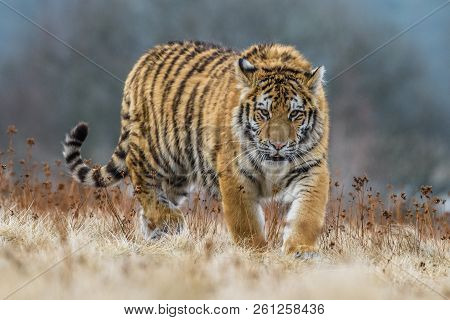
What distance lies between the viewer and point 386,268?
4.88m

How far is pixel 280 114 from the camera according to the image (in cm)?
527

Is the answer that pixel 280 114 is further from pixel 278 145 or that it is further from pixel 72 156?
pixel 72 156

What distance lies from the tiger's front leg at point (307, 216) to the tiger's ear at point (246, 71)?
0.82 m

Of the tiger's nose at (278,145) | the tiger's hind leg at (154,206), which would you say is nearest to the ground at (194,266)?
the tiger's hind leg at (154,206)

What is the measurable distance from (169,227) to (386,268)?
2004 millimetres

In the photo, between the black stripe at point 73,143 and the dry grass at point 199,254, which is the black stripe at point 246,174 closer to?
the dry grass at point 199,254

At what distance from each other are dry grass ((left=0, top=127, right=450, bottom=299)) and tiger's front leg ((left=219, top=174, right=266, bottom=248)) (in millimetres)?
114

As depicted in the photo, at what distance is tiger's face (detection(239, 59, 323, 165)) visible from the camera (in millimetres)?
5215

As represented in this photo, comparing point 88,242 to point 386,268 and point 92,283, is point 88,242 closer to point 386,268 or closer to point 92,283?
point 92,283

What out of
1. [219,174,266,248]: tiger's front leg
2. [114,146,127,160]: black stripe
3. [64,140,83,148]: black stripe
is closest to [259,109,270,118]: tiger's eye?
[219,174,266,248]: tiger's front leg

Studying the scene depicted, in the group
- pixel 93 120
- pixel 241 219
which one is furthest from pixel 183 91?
pixel 93 120

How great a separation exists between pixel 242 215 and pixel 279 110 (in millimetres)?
787

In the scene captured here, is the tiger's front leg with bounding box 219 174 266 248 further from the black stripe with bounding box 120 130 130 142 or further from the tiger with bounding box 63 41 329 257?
the black stripe with bounding box 120 130 130 142

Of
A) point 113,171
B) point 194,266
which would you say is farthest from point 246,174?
point 113,171
